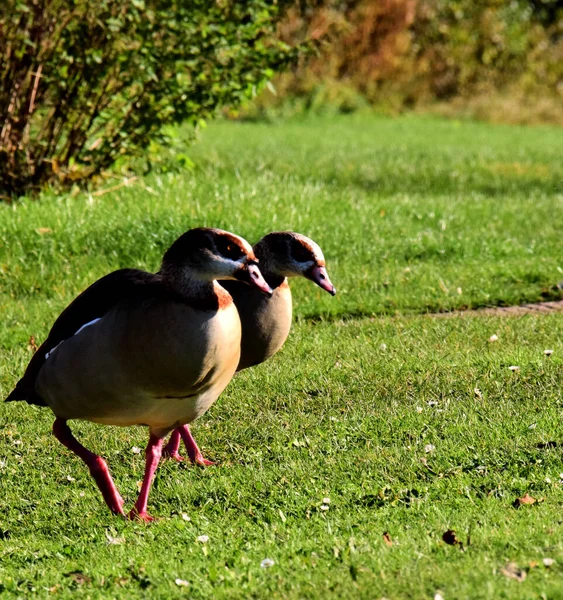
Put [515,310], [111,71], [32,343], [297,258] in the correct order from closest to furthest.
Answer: [297,258] → [32,343] → [515,310] → [111,71]

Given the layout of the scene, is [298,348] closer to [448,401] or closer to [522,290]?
[448,401]

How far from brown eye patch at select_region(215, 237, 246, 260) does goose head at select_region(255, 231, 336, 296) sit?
0.94 meters

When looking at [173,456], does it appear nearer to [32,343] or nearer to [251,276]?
[251,276]

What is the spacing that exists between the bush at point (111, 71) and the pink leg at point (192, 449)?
510 cm

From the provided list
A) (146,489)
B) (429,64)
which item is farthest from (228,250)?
(429,64)

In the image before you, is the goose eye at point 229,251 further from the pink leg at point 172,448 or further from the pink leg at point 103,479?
the pink leg at point 172,448

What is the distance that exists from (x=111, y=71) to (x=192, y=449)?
568 cm

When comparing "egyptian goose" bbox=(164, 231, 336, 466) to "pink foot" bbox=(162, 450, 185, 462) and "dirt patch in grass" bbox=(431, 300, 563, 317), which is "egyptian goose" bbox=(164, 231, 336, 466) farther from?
"dirt patch in grass" bbox=(431, 300, 563, 317)

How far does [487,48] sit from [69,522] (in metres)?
26.0

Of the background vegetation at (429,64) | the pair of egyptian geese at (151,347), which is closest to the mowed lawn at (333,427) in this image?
the pair of egyptian geese at (151,347)

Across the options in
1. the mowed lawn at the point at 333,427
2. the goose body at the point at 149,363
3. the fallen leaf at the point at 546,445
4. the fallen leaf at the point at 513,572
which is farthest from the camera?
the fallen leaf at the point at 546,445

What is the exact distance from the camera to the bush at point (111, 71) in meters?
9.89

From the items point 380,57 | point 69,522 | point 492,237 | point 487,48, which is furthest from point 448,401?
point 487,48

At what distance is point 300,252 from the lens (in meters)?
5.43
